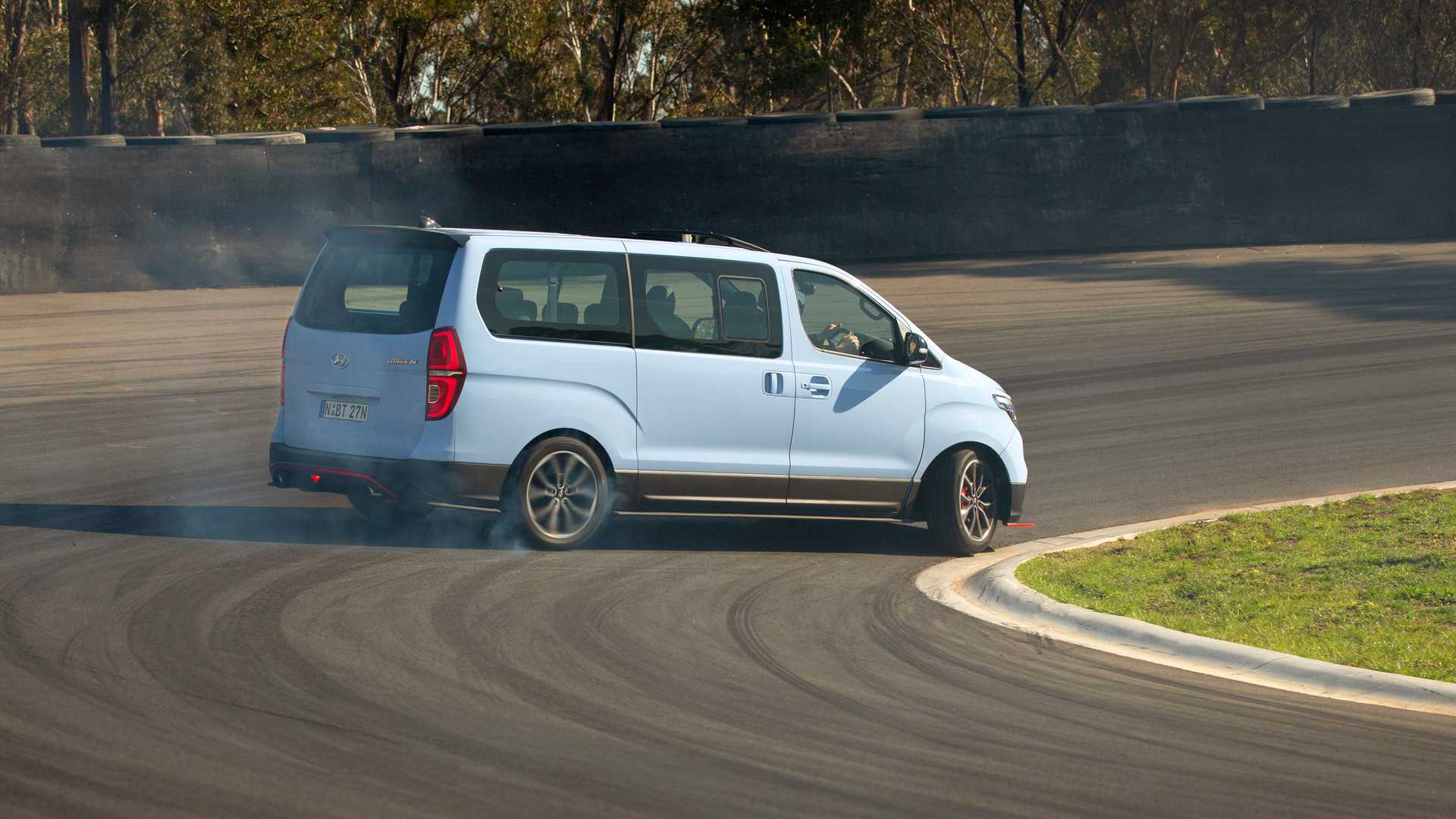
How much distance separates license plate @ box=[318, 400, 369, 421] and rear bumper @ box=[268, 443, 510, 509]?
212 millimetres

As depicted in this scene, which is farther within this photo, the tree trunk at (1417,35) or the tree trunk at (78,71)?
the tree trunk at (1417,35)

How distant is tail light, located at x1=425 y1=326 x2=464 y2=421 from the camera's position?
9.12m

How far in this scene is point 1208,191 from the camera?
1160 inches

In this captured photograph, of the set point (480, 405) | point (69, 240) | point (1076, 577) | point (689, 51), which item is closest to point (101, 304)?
point (69, 240)

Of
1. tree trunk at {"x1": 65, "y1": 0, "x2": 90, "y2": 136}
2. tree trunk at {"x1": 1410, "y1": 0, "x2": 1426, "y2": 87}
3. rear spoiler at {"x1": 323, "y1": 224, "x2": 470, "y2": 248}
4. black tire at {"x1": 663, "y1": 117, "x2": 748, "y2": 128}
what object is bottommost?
rear spoiler at {"x1": 323, "y1": 224, "x2": 470, "y2": 248}

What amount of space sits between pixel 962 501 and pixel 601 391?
261cm

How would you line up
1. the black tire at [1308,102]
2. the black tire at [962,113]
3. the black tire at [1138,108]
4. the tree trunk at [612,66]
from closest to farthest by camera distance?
the black tire at [962,113], the black tire at [1138,108], the black tire at [1308,102], the tree trunk at [612,66]

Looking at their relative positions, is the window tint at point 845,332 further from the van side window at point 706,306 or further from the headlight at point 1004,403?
the headlight at point 1004,403

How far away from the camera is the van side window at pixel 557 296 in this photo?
9.31m

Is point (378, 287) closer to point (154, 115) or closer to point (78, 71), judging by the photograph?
point (78, 71)

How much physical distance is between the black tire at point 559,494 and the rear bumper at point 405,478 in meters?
0.15

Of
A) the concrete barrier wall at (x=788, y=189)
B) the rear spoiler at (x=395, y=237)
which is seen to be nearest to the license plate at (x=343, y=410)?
the rear spoiler at (x=395, y=237)

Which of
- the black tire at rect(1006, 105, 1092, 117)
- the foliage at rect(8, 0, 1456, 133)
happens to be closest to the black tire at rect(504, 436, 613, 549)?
the black tire at rect(1006, 105, 1092, 117)

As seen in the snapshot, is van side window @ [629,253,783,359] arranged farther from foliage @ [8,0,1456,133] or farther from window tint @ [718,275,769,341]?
foliage @ [8,0,1456,133]
